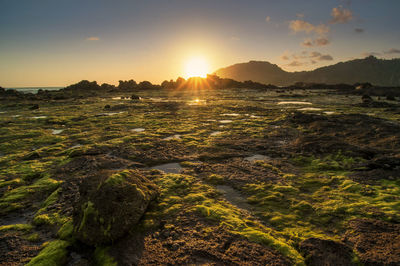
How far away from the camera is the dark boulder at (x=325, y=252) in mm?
4918

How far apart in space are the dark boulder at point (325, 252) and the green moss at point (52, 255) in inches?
247

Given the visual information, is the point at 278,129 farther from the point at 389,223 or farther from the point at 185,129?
the point at 389,223

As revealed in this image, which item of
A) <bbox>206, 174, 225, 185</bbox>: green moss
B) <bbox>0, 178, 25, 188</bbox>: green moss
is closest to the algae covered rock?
<bbox>206, 174, 225, 185</bbox>: green moss

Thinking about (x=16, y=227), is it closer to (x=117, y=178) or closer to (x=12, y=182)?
(x=117, y=178)

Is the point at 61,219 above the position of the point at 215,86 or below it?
below

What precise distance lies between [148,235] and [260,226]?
3485mm

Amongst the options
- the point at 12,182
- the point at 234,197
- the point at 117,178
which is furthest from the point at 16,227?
the point at 234,197

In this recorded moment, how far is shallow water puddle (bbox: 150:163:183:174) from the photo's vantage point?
10.8 metres

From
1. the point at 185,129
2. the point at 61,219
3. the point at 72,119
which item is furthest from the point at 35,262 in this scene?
the point at 72,119

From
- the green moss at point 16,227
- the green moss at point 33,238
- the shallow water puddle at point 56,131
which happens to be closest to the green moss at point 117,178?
the green moss at point 33,238

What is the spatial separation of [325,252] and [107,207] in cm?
592

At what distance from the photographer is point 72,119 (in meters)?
25.7

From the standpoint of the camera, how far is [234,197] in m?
8.30

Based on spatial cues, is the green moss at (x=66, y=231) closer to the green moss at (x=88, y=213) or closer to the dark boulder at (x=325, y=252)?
the green moss at (x=88, y=213)
